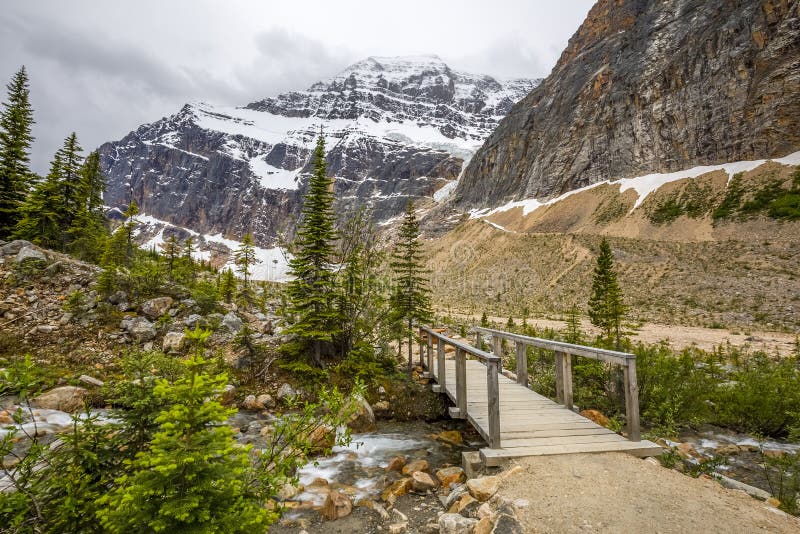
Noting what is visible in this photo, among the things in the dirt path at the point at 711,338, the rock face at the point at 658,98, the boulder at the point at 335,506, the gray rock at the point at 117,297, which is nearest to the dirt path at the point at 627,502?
the boulder at the point at 335,506

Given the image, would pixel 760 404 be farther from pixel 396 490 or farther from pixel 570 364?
pixel 396 490

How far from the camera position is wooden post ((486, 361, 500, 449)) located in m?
5.11

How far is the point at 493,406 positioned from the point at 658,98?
234ft

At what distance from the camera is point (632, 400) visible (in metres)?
5.25

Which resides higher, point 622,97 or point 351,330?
point 622,97

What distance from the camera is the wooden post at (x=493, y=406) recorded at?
16.8 ft

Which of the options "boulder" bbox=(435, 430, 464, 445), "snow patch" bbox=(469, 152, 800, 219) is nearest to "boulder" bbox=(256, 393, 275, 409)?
"boulder" bbox=(435, 430, 464, 445)

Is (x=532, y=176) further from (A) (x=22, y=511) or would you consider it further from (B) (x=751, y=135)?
(A) (x=22, y=511)

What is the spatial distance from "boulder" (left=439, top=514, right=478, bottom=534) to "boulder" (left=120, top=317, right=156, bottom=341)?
11.1m

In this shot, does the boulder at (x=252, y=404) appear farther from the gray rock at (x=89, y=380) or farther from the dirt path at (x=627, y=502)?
the dirt path at (x=627, y=502)

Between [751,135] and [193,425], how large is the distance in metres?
65.0

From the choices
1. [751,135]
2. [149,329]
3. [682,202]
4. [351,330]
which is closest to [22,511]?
[351,330]

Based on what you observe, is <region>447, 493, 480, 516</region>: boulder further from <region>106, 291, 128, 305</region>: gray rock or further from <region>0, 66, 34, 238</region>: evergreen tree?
<region>0, 66, 34, 238</region>: evergreen tree

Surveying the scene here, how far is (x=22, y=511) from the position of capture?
2268 mm
